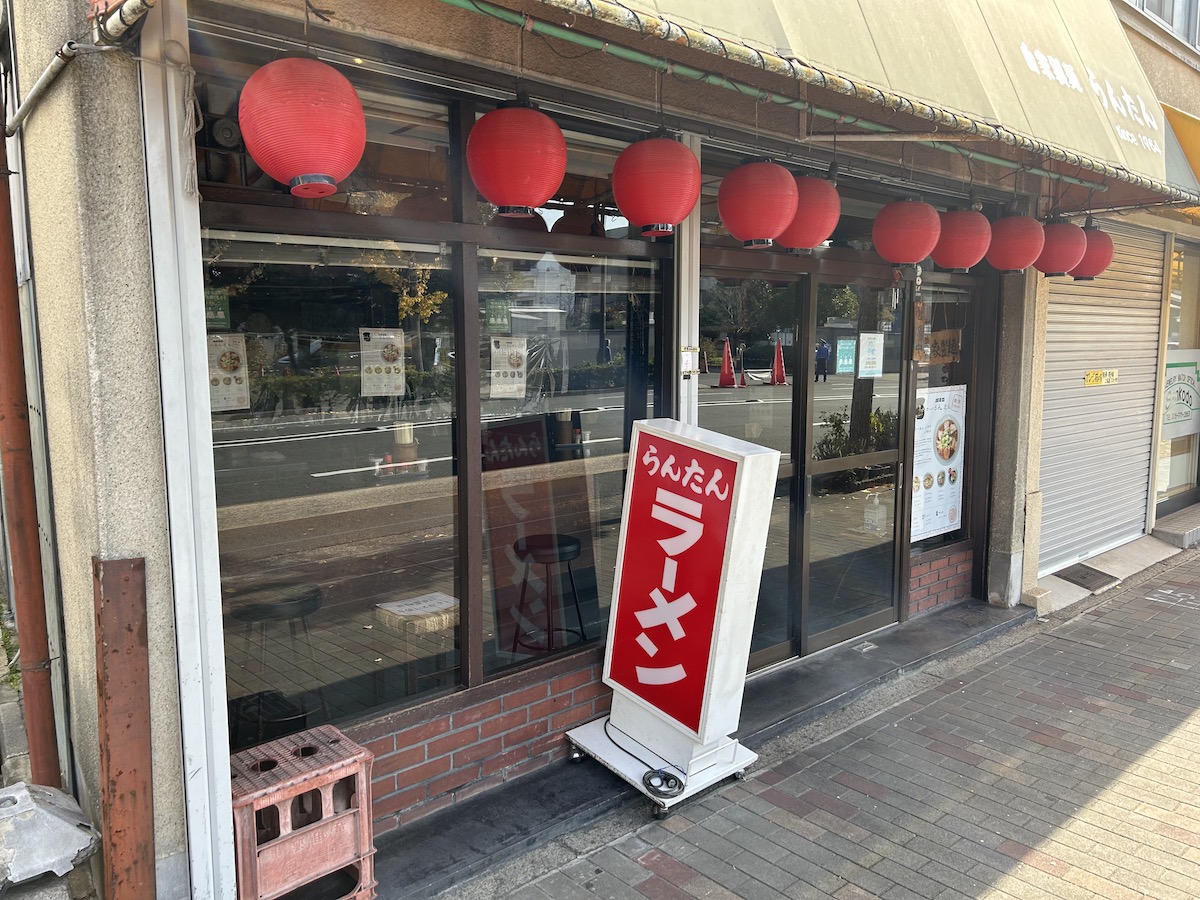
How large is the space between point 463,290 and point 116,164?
1502 mm

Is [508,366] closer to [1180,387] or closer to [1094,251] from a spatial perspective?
[1094,251]

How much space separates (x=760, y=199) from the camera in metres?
4.04

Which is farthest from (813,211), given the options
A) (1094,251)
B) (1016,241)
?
(1094,251)

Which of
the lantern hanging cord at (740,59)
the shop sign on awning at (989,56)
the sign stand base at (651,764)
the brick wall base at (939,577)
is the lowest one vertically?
the sign stand base at (651,764)

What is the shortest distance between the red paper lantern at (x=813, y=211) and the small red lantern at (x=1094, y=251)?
288 centimetres

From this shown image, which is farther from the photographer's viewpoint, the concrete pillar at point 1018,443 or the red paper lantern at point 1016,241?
the concrete pillar at point 1018,443

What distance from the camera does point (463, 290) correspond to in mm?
3811

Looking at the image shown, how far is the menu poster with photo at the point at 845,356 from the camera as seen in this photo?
5.83m

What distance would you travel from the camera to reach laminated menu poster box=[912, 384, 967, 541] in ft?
21.5

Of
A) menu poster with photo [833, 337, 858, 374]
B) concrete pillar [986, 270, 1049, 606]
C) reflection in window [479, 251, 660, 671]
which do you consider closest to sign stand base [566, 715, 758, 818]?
reflection in window [479, 251, 660, 671]

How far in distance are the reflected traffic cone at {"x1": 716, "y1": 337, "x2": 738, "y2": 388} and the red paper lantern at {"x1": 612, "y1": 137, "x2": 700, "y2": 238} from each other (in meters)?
1.67

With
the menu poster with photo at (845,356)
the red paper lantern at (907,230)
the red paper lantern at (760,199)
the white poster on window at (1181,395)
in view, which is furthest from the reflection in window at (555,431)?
the white poster on window at (1181,395)

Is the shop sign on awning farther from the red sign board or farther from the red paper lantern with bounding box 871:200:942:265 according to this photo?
the red sign board

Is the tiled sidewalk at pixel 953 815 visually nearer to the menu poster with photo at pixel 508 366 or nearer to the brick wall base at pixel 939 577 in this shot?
the brick wall base at pixel 939 577
